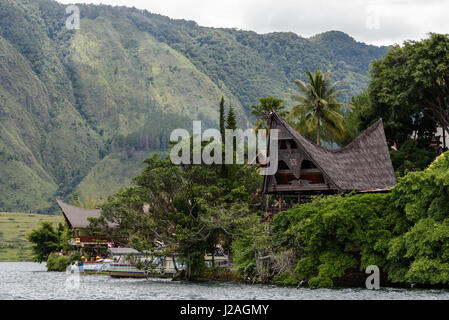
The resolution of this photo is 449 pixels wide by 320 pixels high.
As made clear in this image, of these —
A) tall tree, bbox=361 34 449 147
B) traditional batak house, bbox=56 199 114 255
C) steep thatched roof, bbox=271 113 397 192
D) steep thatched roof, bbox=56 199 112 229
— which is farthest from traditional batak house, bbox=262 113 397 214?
steep thatched roof, bbox=56 199 112 229

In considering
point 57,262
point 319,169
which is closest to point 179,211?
point 319,169

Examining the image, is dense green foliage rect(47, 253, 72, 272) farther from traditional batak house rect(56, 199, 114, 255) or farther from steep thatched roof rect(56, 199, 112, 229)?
steep thatched roof rect(56, 199, 112, 229)

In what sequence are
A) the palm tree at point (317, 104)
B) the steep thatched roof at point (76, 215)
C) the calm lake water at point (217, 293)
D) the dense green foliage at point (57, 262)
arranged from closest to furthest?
the calm lake water at point (217, 293), the palm tree at point (317, 104), the dense green foliage at point (57, 262), the steep thatched roof at point (76, 215)

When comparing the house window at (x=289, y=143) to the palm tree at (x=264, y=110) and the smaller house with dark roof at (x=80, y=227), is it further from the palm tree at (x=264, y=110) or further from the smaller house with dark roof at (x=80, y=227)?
the smaller house with dark roof at (x=80, y=227)

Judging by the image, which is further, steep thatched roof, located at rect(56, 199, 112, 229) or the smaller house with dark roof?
steep thatched roof, located at rect(56, 199, 112, 229)

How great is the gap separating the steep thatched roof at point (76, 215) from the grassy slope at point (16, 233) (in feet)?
179

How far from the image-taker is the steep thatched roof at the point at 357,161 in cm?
4706

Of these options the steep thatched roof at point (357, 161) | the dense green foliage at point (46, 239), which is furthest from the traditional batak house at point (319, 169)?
the dense green foliage at point (46, 239)

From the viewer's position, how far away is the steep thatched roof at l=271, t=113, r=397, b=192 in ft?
154

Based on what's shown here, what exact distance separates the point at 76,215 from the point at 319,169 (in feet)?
173

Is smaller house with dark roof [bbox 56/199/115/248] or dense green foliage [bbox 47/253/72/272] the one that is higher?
smaller house with dark roof [bbox 56/199/115/248]

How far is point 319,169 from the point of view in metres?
46.6
